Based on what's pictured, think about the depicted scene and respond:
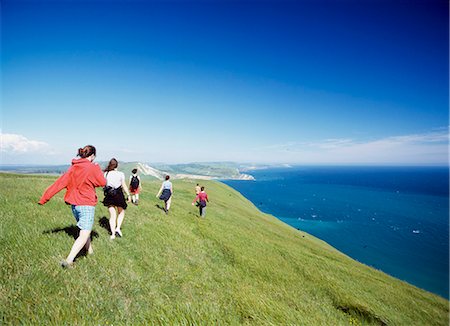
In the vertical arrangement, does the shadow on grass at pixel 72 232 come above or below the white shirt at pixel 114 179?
below

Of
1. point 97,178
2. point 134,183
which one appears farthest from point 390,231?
point 97,178

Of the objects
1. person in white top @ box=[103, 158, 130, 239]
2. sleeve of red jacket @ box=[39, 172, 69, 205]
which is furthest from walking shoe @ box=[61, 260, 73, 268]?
person in white top @ box=[103, 158, 130, 239]

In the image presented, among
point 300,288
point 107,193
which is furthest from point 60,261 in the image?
point 300,288

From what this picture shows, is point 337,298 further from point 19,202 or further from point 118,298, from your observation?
point 19,202

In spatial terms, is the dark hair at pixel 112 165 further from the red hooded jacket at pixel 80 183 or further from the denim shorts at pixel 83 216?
the denim shorts at pixel 83 216

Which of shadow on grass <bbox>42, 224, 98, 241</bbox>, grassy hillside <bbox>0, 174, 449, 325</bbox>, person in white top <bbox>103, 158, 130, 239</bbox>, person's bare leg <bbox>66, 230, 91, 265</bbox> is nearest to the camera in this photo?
grassy hillside <bbox>0, 174, 449, 325</bbox>

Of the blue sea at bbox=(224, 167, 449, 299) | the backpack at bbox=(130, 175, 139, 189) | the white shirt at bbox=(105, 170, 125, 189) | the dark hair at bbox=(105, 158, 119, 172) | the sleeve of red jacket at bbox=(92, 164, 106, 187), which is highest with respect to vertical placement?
the dark hair at bbox=(105, 158, 119, 172)

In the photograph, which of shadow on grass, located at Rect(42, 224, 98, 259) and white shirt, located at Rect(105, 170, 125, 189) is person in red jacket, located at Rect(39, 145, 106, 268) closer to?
shadow on grass, located at Rect(42, 224, 98, 259)

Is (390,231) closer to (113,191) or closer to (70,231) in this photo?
(113,191)

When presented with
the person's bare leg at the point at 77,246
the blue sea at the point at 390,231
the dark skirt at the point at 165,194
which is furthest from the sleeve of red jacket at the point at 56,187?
the blue sea at the point at 390,231

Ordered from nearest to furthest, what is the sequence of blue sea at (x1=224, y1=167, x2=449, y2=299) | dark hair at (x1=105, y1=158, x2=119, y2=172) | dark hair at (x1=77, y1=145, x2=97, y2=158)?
dark hair at (x1=77, y1=145, x2=97, y2=158), dark hair at (x1=105, y1=158, x2=119, y2=172), blue sea at (x1=224, y1=167, x2=449, y2=299)

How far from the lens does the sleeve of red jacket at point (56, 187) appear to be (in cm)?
532

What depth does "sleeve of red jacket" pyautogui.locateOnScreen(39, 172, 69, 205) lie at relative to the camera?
5.32m

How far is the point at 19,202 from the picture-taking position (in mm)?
9719
